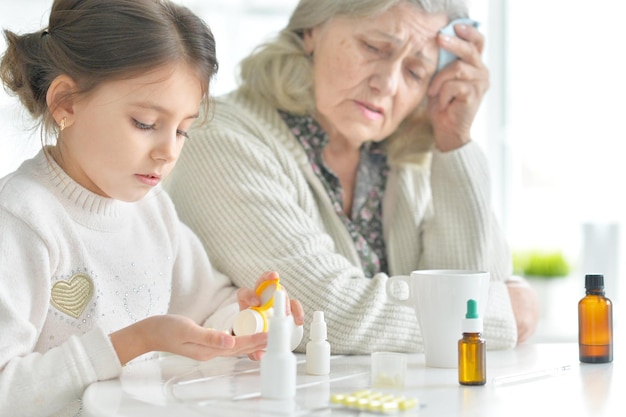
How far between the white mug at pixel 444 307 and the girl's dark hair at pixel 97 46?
1.57ft

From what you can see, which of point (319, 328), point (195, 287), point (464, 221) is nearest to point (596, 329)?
point (319, 328)

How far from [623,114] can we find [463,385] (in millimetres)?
2399

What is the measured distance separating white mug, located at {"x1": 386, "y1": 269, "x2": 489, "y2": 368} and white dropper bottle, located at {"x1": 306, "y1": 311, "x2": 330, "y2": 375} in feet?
0.55

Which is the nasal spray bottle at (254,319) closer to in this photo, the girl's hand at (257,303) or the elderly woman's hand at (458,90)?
the girl's hand at (257,303)

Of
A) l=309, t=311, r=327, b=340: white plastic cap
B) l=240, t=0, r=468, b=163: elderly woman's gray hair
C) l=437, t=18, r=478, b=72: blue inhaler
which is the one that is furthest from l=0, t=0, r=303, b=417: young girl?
l=437, t=18, r=478, b=72: blue inhaler

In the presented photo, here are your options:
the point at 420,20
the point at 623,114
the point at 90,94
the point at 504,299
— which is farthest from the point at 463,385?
the point at 623,114

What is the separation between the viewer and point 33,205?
4.28 ft

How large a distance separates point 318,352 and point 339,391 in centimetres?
13

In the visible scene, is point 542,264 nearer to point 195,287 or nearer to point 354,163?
point 354,163

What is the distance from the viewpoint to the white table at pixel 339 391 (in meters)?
1.03

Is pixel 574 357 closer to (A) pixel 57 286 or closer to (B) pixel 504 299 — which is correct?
(B) pixel 504 299

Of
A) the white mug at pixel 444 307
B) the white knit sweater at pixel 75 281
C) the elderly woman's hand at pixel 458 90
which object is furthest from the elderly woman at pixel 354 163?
the white mug at pixel 444 307

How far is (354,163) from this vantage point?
204cm

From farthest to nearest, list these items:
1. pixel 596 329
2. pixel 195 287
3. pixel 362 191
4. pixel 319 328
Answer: pixel 362 191
pixel 195 287
pixel 596 329
pixel 319 328
